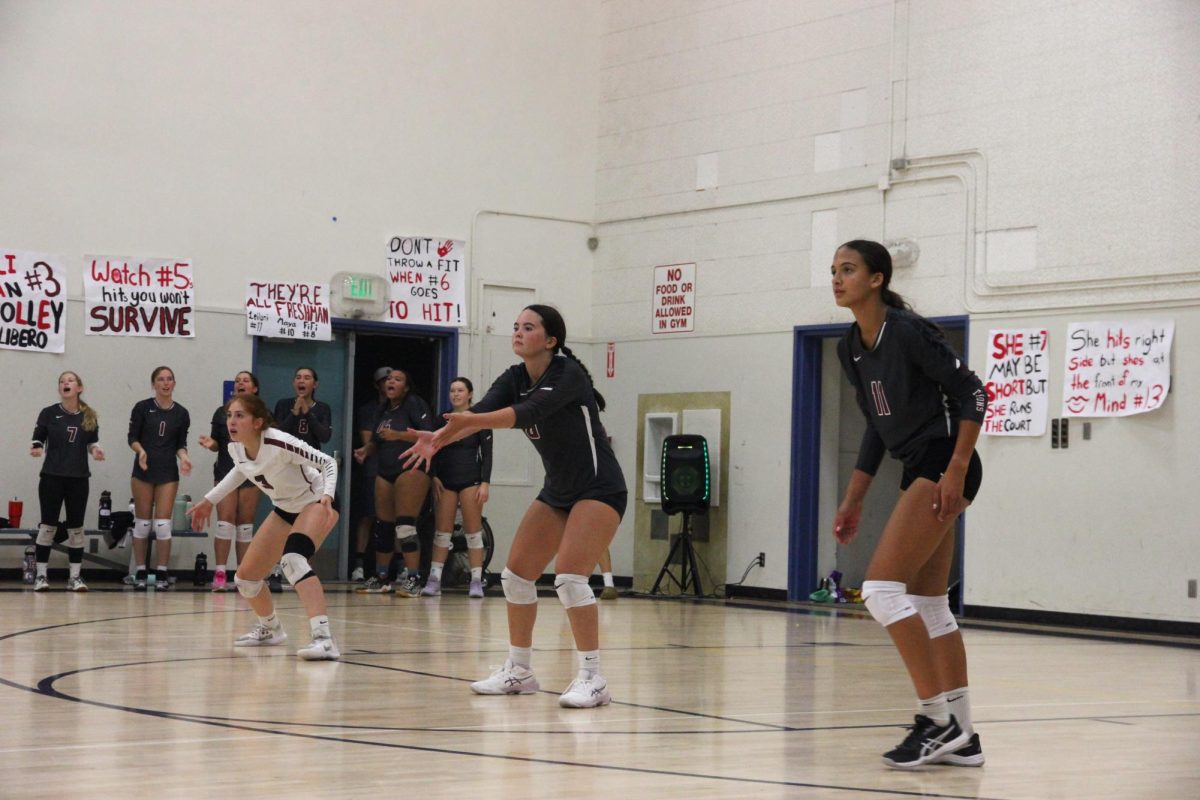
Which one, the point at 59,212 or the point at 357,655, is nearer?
the point at 357,655

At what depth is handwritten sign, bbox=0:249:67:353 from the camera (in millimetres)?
12516

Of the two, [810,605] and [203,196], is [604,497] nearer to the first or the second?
[810,605]

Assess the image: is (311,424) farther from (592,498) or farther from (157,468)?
(592,498)

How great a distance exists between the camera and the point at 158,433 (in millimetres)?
12281

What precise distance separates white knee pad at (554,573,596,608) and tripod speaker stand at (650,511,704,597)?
25.3ft

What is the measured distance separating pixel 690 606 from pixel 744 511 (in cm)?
153

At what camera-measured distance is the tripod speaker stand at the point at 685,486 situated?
1380cm

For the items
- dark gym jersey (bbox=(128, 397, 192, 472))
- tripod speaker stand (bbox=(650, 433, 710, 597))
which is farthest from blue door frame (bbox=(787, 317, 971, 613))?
dark gym jersey (bbox=(128, 397, 192, 472))

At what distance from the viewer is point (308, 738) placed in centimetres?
487

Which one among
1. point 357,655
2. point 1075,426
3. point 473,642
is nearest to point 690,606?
point 1075,426

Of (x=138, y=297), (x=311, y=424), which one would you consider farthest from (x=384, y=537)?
(x=138, y=297)

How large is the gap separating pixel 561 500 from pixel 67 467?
6.89 metres

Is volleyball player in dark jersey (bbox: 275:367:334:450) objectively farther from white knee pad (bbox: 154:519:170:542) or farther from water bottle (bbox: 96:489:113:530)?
water bottle (bbox: 96:489:113:530)

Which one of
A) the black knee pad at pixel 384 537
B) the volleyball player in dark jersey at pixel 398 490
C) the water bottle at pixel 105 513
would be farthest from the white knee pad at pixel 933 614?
the water bottle at pixel 105 513
